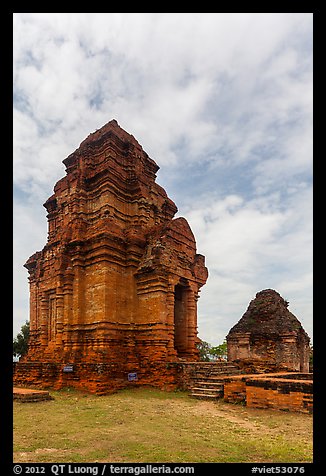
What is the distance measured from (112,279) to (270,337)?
9.04m

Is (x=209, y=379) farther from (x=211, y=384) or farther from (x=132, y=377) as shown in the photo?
(x=132, y=377)

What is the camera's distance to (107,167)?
1558 centimetres

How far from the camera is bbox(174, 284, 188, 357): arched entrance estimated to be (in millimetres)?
16297

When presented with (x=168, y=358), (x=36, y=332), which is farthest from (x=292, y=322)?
(x=36, y=332)

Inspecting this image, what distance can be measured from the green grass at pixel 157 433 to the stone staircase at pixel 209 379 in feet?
2.12

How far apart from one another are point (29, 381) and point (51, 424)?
745 cm

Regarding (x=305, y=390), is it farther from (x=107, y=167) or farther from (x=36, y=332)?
Result: (x=36, y=332)

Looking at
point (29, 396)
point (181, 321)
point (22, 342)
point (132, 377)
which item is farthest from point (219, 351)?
point (29, 396)

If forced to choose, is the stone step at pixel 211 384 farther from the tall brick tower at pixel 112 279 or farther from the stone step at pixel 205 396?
the tall brick tower at pixel 112 279

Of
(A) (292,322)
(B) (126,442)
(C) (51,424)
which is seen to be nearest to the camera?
(B) (126,442)

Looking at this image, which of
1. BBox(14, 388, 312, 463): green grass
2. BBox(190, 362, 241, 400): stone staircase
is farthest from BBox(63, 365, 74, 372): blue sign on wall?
BBox(190, 362, 241, 400): stone staircase

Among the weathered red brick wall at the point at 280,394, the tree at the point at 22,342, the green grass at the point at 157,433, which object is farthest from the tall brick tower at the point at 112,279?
the tree at the point at 22,342

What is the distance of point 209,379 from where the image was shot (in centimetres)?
1182

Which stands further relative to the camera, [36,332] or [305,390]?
[36,332]
